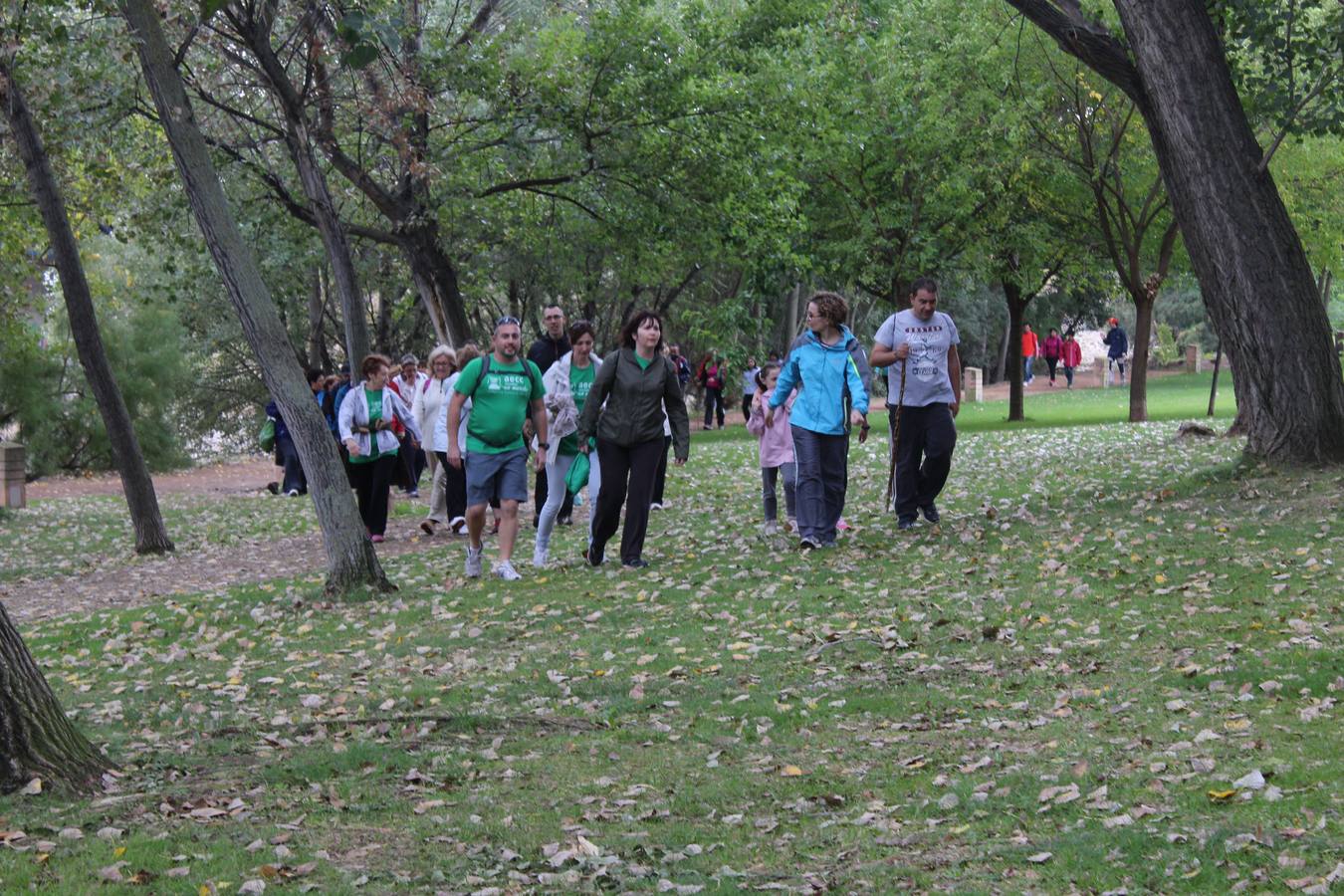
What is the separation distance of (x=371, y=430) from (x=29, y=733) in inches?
386

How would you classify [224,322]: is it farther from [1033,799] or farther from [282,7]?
[1033,799]

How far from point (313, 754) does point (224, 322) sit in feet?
121

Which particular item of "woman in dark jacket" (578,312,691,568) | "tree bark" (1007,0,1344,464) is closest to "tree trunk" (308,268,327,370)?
"woman in dark jacket" (578,312,691,568)

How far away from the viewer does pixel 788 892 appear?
5133mm

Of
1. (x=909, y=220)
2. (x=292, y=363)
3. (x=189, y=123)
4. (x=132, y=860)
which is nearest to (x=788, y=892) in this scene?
(x=132, y=860)

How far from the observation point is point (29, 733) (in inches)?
250

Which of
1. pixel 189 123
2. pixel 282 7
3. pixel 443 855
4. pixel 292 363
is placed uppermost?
pixel 282 7

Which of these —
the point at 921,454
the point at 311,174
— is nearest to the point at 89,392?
the point at 311,174

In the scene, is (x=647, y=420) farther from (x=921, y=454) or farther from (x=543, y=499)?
(x=543, y=499)

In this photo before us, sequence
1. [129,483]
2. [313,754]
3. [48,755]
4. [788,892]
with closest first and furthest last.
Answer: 1. [788,892]
2. [48,755]
3. [313,754]
4. [129,483]

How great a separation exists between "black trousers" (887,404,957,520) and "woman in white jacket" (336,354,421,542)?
5.28 metres

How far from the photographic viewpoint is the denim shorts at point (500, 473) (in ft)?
40.4

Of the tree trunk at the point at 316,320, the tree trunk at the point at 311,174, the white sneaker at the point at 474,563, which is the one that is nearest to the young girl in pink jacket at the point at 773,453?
the white sneaker at the point at 474,563

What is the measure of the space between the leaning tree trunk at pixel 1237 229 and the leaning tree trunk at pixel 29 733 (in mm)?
10228
